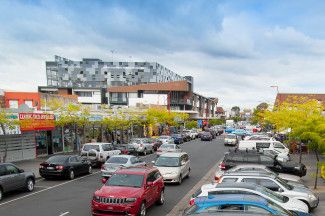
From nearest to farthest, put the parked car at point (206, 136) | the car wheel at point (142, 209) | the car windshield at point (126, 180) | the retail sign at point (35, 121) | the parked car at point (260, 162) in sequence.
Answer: the car wheel at point (142, 209), the car windshield at point (126, 180), the parked car at point (260, 162), the retail sign at point (35, 121), the parked car at point (206, 136)

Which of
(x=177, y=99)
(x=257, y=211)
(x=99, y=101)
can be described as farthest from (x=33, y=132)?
(x=177, y=99)

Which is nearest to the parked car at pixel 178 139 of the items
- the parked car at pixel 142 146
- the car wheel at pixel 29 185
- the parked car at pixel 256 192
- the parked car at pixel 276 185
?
the parked car at pixel 142 146

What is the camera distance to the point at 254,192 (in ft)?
35.0

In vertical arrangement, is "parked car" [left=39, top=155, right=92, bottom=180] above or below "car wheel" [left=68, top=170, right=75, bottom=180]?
above

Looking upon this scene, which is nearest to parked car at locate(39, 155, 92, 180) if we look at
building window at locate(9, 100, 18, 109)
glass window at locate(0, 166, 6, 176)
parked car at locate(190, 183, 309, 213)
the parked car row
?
glass window at locate(0, 166, 6, 176)

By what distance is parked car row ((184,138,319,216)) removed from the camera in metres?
8.03

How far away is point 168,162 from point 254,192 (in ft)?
37.7

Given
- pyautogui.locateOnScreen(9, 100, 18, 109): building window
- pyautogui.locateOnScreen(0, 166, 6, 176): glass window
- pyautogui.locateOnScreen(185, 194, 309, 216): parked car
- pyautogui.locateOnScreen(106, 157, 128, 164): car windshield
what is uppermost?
pyautogui.locateOnScreen(9, 100, 18, 109): building window

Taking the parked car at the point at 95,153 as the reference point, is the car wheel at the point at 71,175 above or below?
below

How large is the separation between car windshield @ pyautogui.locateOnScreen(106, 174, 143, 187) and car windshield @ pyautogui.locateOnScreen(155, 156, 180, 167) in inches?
Answer: 286

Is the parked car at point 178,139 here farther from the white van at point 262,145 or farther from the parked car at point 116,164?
the parked car at point 116,164

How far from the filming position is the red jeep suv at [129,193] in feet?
41.5

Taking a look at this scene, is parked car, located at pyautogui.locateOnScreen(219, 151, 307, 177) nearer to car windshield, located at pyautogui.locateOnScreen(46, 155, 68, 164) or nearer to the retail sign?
car windshield, located at pyautogui.locateOnScreen(46, 155, 68, 164)

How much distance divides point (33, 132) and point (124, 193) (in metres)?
23.8
